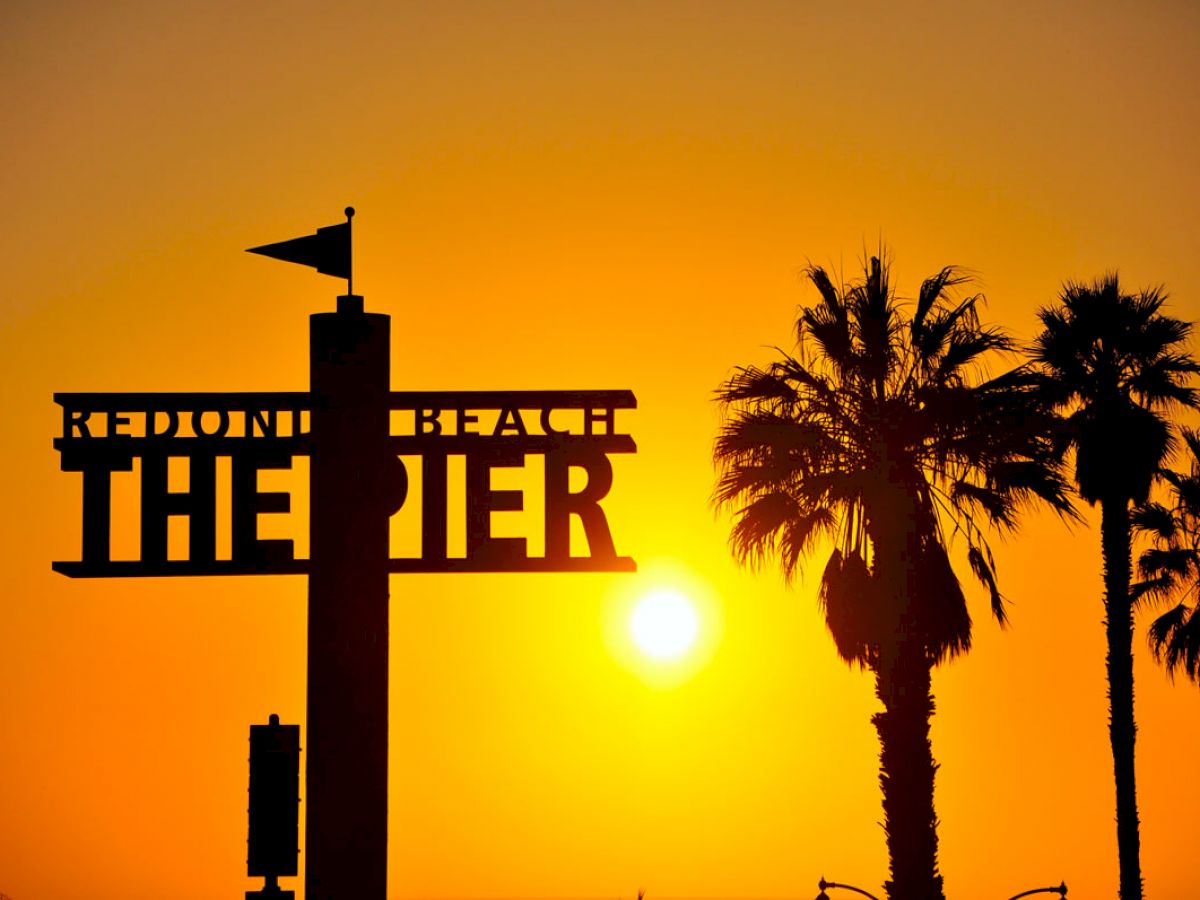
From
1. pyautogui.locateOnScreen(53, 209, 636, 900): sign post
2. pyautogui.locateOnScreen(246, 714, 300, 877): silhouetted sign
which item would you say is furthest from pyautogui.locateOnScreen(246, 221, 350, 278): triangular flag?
pyautogui.locateOnScreen(246, 714, 300, 877): silhouetted sign

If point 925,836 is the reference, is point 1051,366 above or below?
above

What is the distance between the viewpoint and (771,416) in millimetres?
37625

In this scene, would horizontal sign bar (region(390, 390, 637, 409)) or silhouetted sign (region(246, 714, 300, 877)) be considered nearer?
silhouetted sign (region(246, 714, 300, 877))

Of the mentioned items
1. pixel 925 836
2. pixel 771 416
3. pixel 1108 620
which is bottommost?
pixel 925 836

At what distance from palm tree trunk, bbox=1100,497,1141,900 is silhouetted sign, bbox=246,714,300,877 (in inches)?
793

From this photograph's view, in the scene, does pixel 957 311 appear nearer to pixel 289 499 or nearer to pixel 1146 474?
pixel 1146 474

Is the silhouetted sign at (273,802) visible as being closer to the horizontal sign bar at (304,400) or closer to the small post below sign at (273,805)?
the small post below sign at (273,805)

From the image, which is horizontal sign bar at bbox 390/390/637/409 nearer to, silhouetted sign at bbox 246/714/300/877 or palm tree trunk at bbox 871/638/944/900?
silhouetted sign at bbox 246/714/300/877

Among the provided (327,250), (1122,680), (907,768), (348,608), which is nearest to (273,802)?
(348,608)

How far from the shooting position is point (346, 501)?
29.2 metres

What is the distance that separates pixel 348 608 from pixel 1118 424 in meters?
19.0

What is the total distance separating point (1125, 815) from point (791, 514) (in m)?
9.46

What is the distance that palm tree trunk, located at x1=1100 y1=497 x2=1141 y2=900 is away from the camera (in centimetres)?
4206

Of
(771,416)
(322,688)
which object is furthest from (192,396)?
(771,416)
